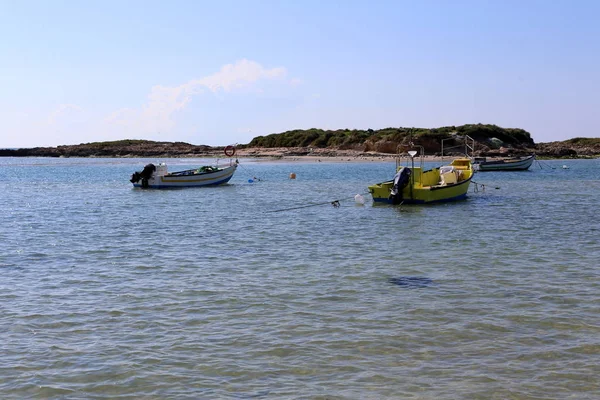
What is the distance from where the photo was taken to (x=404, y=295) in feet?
40.0

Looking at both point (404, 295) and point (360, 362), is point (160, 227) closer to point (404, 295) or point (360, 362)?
point (404, 295)

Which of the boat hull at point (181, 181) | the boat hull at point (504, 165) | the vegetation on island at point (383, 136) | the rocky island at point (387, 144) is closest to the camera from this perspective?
the boat hull at point (181, 181)

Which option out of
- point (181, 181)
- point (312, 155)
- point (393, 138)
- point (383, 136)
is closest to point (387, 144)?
point (393, 138)

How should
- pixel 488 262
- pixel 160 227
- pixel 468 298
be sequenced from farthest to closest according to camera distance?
pixel 160 227 → pixel 488 262 → pixel 468 298

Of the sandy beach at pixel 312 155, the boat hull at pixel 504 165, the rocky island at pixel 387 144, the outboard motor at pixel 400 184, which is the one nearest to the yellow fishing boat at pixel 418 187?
the outboard motor at pixel 400 184

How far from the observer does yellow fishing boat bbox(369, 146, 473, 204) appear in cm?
3056

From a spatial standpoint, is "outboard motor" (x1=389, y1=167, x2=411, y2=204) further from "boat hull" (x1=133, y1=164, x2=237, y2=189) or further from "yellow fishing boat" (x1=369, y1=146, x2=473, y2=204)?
"boat hull" (x1=133, y1=164, x2=237, y2=189)

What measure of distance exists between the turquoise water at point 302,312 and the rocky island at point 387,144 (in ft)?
228

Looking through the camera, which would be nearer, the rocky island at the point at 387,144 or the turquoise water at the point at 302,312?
the turquoise water at the point at 302,312

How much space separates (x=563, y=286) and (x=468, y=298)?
84.3 inches

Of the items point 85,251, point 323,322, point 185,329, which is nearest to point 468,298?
point 323,322

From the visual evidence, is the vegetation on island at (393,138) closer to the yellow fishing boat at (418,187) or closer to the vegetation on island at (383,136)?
the vegetation on island at (383,136)

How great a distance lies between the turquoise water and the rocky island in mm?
69432

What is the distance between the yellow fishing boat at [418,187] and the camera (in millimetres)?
30562
